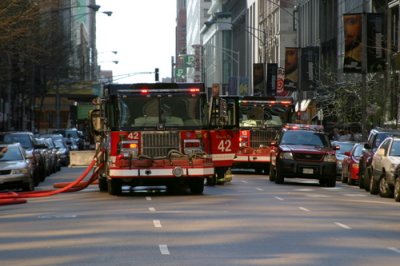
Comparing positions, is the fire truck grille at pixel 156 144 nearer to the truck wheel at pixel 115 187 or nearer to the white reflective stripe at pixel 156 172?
the white reflective stripe at pixel 156 172

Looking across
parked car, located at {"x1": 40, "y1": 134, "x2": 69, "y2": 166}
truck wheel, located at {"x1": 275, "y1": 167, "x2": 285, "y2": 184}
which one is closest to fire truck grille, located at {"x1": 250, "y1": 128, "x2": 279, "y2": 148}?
truck wheel, located at {"x1": 275, "y1": 167, "x2": 285, "y2": 184}

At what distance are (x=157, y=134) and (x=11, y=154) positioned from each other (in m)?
6.87

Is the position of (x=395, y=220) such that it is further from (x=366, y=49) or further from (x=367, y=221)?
(x=366, y=49)

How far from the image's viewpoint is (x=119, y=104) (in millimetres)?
26328

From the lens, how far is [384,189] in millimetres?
28812

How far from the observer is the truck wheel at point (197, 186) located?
27094 millimetres

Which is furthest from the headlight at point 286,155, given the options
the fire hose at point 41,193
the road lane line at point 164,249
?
the road lane line at point 164,249

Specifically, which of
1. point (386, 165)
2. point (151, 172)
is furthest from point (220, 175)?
point (151, 172)

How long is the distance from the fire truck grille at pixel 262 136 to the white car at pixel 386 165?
36.7 feet

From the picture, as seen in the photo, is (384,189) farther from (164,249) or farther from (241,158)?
(164,249)

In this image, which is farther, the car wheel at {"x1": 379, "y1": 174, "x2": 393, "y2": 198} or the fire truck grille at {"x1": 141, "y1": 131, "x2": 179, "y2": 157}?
the car wheel at {"x1": 379, "y1": 174, "x2": 393, "y2": 198}

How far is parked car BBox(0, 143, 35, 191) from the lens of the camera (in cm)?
2986

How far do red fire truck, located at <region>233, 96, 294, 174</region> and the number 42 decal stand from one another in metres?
10.6

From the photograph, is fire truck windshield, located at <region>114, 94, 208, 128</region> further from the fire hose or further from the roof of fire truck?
the fire hose
